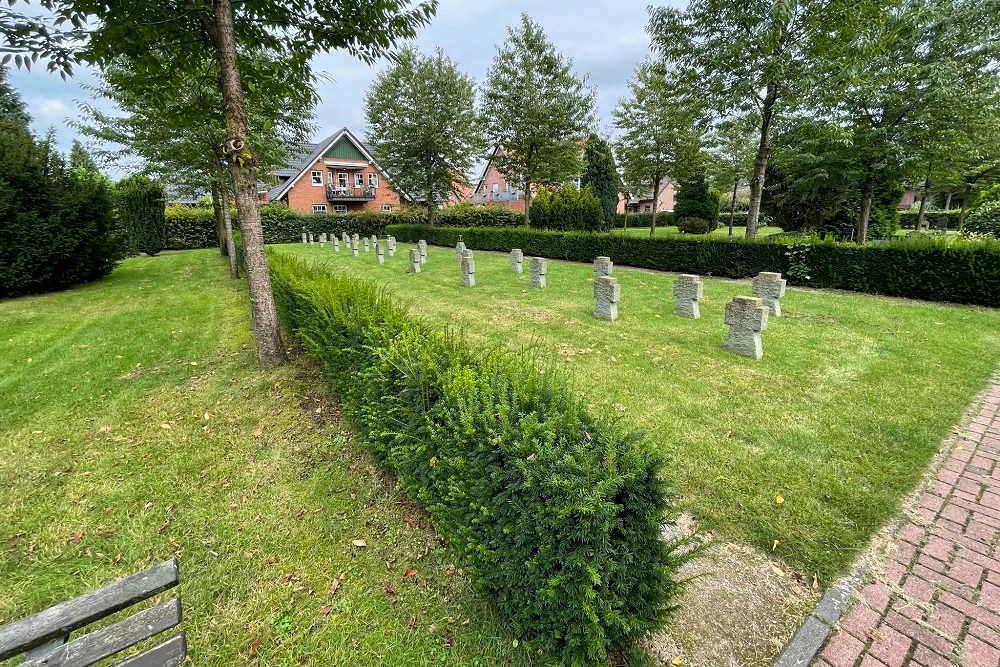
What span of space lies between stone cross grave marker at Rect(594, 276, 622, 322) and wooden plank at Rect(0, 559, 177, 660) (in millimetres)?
7012

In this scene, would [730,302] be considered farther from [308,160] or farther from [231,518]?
[308,160]

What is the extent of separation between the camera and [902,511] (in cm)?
289

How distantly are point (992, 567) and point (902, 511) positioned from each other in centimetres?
49

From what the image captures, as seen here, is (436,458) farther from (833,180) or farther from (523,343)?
(833,180)

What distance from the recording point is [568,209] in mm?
24953

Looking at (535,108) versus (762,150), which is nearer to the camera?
(762,150)

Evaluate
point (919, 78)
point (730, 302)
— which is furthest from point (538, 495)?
point (919, 78)

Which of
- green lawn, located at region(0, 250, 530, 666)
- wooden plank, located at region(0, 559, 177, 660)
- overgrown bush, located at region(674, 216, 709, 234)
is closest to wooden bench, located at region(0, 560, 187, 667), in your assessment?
wooden plank, located at region(0, 559, 177, 660)

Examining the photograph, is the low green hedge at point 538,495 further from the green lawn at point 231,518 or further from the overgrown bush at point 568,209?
the overgrown bush at point 568,209

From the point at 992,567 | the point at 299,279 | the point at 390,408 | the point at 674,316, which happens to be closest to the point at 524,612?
the point at 390,408

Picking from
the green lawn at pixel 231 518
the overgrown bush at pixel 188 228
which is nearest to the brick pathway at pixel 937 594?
the green lawn at pixel 231 518

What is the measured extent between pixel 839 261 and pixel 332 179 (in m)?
39.2

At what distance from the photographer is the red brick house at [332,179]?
36781 millimetres

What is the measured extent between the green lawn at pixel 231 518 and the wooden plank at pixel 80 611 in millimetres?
762
